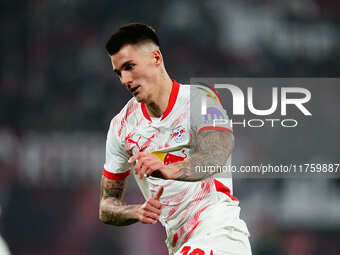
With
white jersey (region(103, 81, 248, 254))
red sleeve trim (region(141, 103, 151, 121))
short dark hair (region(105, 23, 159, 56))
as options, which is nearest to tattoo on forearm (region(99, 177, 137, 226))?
white jersey (region(103, 81, 248, 254))

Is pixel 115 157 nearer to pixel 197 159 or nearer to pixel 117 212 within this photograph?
pixel 117 212

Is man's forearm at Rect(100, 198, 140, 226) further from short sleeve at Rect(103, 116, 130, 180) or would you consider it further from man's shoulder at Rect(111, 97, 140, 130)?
man's shoulder at Rect(111, 97, 140, 130)

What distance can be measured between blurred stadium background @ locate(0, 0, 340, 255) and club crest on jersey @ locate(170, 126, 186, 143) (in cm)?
349

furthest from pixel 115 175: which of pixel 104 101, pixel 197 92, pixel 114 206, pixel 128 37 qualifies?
pixel 104 101

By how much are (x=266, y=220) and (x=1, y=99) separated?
3.92 meters

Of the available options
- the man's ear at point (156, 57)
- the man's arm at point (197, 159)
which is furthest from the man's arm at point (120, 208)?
the man's ear at point (156, 57)

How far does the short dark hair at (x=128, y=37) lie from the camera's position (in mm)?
3062

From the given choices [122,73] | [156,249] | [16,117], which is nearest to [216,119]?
[122,73]

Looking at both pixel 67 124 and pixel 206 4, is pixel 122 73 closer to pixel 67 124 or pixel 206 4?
pixel 67 124

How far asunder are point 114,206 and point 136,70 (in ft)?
2.80

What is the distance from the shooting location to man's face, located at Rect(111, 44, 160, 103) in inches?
120

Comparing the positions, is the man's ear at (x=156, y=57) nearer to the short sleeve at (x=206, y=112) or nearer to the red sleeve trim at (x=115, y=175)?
the short sleeve at (x=206, y=112)

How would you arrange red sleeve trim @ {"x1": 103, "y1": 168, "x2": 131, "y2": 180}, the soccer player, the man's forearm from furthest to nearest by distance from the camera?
red sleeve trim @ {"x1": 103, "y1": 168, "x2": 131, "y2": 180}
the man's forearm
the soccer player

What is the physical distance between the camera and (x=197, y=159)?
8.77 feet
